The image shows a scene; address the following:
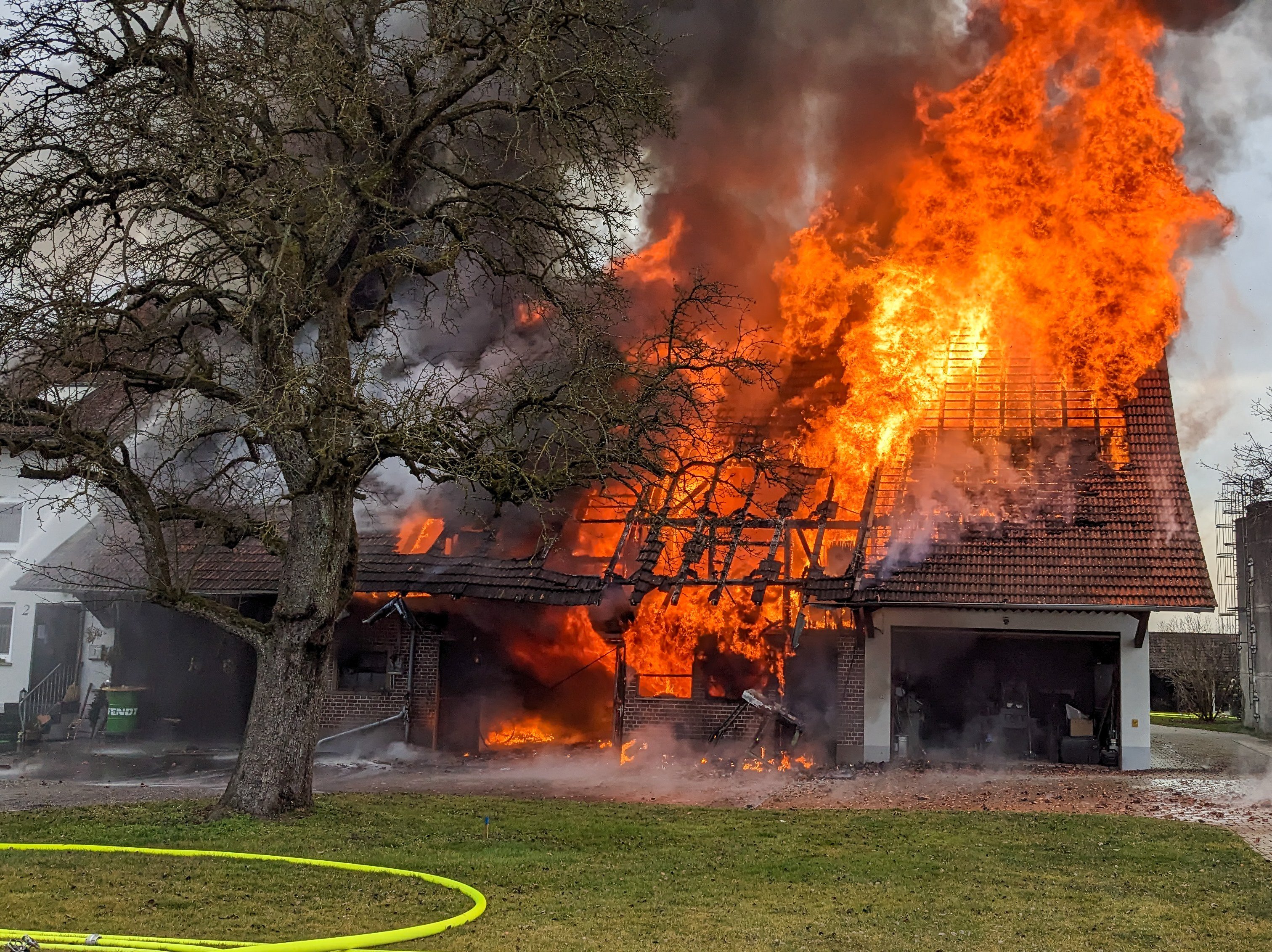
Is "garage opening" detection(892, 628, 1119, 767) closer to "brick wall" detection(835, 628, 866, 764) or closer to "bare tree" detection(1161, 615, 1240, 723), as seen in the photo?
"brick wall" detection(835, 628, 866, 764)

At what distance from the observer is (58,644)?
2305cm

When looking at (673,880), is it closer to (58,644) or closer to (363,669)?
(363,669)

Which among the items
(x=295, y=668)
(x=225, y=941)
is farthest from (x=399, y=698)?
(x=225, y=941)

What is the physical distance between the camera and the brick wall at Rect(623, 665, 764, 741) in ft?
61.9

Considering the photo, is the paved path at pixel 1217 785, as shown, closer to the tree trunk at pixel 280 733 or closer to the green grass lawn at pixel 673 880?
the green grass lawn at pixel 673 880

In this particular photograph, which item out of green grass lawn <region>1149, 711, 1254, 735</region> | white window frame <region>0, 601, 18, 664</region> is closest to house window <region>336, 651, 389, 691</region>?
white window frame <region>0, 601, 18, 664</region>

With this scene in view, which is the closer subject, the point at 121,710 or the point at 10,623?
the point at 121,710

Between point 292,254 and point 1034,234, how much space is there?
1345 cm

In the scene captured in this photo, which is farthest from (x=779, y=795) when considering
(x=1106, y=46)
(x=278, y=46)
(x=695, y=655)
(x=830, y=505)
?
(x=1106, y=46)

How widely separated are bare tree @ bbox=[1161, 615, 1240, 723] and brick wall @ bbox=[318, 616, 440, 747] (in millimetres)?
25987

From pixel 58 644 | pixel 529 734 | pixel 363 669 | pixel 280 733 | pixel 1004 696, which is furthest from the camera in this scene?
pixel 58 644

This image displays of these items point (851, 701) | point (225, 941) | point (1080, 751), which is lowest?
point (225, 941)

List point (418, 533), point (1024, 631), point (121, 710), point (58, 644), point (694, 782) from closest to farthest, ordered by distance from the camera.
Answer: point (694, 782)
point (1024, 631)
point (418, 533)
point (121, 710)
point (58, 644)

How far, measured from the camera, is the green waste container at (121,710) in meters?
21.1
